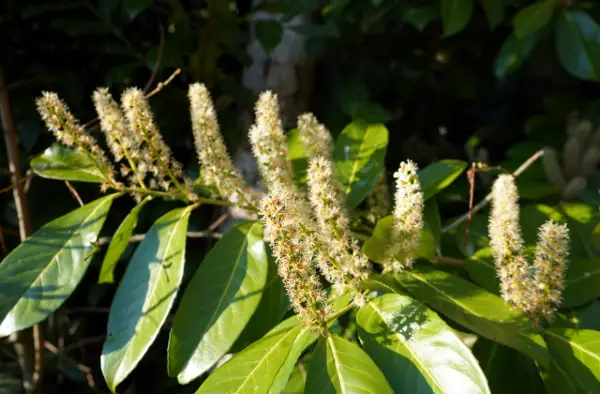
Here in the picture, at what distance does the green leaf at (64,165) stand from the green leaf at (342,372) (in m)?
0.49

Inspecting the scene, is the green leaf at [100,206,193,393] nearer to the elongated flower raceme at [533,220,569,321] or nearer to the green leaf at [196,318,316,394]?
the green leaf at [196,318,316,394]

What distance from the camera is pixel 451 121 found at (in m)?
1.94

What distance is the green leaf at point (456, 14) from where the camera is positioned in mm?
1269

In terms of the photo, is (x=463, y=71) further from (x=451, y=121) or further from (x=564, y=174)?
(x=564, y=174)

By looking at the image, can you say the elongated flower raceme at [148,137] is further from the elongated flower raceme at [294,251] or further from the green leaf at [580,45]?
the green leaf at [580,45]

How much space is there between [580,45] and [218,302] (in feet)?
3.37

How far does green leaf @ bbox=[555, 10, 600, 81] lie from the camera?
1232mm

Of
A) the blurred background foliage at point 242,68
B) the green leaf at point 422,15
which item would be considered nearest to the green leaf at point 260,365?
the blurred background foliage at point 242,68

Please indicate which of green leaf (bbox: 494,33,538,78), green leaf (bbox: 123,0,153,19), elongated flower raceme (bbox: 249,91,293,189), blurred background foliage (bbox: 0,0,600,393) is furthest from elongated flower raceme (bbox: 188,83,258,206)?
green leaf (bbox: 494,33,538,78)

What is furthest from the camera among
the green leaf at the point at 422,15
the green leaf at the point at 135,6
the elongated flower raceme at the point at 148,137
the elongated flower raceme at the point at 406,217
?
the green leaf at the point at 422,15

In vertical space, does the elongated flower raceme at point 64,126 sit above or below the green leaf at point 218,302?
above

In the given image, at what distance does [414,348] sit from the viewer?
2.09 feet

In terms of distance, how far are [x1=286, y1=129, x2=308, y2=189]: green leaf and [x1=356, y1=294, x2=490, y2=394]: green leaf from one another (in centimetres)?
30

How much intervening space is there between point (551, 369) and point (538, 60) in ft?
4.76
